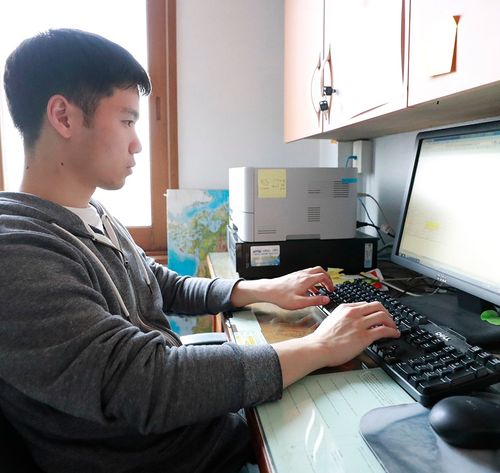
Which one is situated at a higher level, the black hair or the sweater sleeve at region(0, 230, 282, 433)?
the black hair

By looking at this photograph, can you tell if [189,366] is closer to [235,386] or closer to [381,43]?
[235,386]

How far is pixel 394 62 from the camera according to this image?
0.87 metres

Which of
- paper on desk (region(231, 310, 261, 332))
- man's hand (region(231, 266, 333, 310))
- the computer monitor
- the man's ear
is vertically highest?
the man's ear

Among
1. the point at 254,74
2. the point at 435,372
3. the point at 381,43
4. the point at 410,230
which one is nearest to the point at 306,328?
the point at 435,372

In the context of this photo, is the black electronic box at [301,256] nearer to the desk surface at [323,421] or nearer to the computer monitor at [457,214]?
the computer monitor at [457,214]

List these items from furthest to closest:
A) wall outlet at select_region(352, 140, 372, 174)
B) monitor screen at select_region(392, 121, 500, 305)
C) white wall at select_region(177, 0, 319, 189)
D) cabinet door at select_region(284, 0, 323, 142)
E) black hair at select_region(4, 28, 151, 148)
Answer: white wall at select_region(177, 0, 319, 189), wall outlet at select_region(352, 140, 372, 174), cabinet door at select_region(284, 0, 323, 142), monitor screen at select_region(392, 121, 500, 305), black hair at select_region(4, 28, 151, 148)

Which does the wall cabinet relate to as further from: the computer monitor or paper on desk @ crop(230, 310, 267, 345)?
paper on desk @ crop(230, 310, 267, 345)

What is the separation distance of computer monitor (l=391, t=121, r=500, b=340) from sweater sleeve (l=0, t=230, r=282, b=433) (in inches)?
19.8

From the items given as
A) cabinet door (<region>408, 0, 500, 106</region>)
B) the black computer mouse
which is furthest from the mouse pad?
cabinet door (<region>408, 0, 500, 106</region>)

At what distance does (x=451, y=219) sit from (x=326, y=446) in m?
0.65

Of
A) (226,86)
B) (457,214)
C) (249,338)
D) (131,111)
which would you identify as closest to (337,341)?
(249,338)

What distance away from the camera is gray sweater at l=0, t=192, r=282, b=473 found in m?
0.54

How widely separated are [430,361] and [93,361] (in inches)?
19.3

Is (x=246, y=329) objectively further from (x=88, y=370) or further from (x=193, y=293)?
(x=88, y=370)
